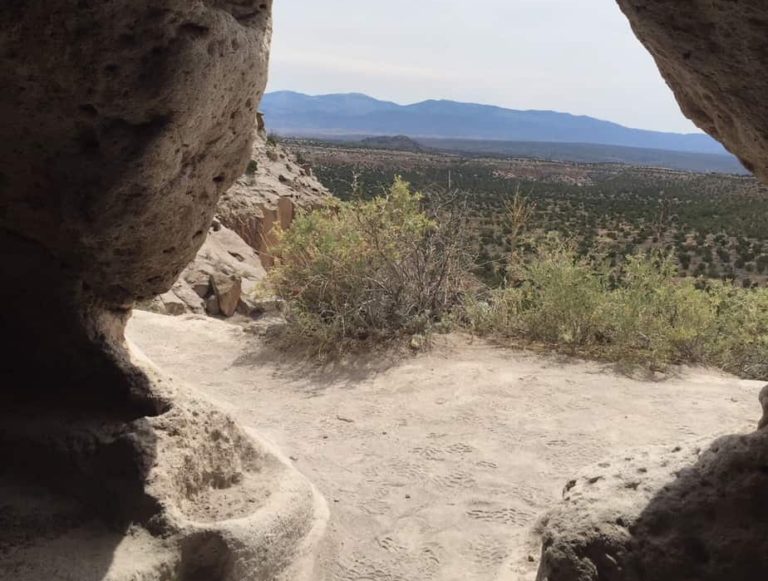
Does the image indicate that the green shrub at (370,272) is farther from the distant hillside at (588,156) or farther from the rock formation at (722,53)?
the distant hillside at (588,156)

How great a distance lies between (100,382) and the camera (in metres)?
3.17

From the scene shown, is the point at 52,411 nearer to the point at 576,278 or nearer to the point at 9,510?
the point at 9,510

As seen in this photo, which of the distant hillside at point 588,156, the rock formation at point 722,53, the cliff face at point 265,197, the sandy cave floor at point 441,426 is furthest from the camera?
the distant hillside at point 588,156

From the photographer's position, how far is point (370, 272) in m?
7.34

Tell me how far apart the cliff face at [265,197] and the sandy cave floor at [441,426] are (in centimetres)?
485

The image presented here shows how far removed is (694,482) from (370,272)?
495 cm

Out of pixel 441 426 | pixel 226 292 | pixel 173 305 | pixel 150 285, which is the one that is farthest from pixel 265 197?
pixel 150 285

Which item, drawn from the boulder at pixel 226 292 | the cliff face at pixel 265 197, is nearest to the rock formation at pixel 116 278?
the boulder at pixel 226 292

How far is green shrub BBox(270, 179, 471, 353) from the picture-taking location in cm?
693

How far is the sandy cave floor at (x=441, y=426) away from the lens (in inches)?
150

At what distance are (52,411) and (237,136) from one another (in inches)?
54.1

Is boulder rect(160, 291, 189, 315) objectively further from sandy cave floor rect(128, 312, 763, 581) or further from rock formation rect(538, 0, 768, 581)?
rock formation rect(538, 0, 768, 581)

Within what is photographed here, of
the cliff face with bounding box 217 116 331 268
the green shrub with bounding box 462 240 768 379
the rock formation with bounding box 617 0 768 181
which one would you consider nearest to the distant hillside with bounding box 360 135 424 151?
the cliff face with bounding box 217 116 331 268

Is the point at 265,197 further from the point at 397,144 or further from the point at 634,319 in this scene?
the point at 397,144
